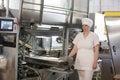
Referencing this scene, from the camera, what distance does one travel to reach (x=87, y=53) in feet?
11.3

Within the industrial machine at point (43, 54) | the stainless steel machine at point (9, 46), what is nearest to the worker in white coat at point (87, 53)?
the industrial machine at point (43, 54)

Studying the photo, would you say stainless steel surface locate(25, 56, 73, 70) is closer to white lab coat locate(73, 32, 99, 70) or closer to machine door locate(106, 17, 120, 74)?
white lab coat locate(73, 32, 99, 70)

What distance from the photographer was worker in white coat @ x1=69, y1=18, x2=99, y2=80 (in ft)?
11.3

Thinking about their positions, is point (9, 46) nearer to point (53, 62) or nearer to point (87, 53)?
point (53, 62)

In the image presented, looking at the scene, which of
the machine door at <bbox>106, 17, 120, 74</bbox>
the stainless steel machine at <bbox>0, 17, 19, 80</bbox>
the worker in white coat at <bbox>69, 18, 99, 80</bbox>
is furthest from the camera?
the machine door at <bbox>106, 17, 120, 74</bbox>

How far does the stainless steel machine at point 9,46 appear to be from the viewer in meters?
2.96

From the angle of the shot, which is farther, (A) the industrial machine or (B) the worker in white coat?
(B) the worker in white coat

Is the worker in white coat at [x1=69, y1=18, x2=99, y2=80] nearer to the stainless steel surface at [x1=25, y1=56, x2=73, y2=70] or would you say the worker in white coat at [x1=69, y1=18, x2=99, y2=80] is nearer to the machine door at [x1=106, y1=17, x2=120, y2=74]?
the stainless steel surface at [x1=25, y1=56, x2=73, y2=70]

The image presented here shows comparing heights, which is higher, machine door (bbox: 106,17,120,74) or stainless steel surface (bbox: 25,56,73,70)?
machine door (bbox: 106,17,120,74)

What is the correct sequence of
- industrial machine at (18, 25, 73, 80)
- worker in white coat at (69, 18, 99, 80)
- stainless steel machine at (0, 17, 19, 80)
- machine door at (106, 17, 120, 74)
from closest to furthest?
stainless steel machine at (0, 17, 19, 80) → industrial machine at (18, 25, 73, 80) → worker in white coat at (69, 18, 99, 80) → machine door at (106, 17, 120, 74)

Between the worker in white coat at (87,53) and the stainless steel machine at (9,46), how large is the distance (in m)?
1.04

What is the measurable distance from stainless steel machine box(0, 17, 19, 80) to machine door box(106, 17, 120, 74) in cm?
172

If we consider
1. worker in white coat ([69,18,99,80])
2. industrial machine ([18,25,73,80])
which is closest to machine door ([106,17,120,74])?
worker in white coat ([69,18,99,80])

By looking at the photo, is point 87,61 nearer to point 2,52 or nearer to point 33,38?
point 33,38
